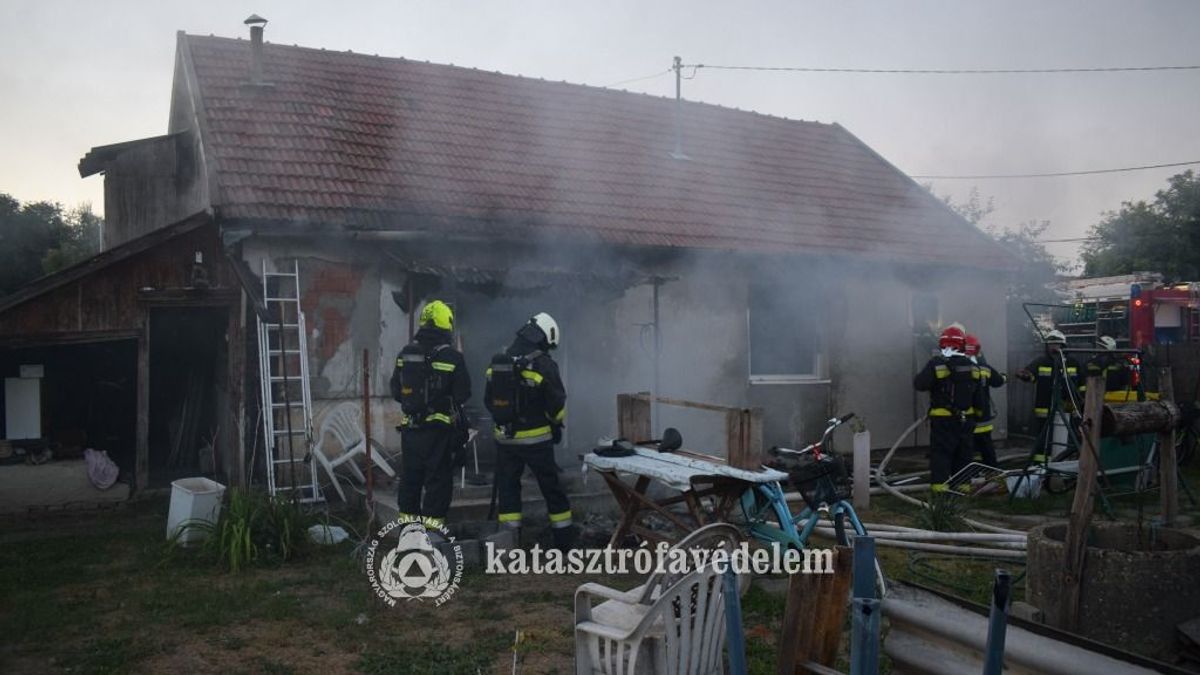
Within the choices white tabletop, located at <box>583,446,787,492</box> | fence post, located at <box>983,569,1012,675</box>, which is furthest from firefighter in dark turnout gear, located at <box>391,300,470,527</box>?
fence post, located at <box>983,569,1012,675</box>

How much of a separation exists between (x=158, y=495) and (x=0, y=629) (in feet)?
12.3

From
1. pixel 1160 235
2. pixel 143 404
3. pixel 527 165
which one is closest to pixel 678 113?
pixel 527 165

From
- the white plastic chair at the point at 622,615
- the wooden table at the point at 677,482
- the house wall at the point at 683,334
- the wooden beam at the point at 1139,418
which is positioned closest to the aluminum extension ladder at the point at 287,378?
the house wall at the point at 683,334

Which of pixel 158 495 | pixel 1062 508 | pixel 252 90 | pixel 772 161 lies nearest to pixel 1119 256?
pixel 772 161

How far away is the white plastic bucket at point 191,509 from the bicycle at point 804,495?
426 cm

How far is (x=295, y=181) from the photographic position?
9500 millimetres

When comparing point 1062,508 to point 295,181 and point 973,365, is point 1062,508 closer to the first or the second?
point 973,365

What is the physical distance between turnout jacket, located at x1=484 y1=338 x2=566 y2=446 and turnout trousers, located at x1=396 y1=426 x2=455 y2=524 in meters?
0.46

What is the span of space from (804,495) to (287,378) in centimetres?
514

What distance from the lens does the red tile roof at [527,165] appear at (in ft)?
31.9

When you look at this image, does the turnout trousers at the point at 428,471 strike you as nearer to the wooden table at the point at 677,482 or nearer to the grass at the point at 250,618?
the grass at the point at 250,618

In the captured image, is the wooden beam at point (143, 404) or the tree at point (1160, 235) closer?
the wooden beam at point (143, 404)

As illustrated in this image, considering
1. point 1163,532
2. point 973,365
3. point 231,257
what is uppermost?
point 231,257

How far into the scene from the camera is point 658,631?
3691mm
